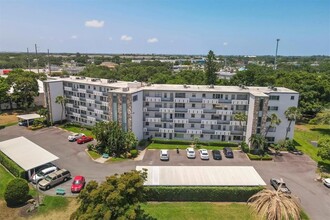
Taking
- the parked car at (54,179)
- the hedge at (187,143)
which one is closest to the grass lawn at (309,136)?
the hedge at (187,143)

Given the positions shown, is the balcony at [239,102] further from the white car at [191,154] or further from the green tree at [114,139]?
the green tree at [114,139]

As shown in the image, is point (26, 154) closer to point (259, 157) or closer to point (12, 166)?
point (12, 166)

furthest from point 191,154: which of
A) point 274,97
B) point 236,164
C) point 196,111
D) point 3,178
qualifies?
point 3,178

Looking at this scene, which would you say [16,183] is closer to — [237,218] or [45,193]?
[45,193]

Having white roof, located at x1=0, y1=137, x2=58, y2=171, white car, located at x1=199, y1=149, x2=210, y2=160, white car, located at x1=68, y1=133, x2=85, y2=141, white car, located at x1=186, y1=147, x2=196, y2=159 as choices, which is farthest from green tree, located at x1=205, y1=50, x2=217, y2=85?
white roof, located at x1=0, y1=137, x2=58, y2=171

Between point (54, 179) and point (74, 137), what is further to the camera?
point (74, 137)

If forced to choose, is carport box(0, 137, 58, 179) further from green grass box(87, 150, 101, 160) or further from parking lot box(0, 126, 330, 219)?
green grass box(87, 150, 101, 160)

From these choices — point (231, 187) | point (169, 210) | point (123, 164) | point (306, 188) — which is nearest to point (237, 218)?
point (231, 187)
